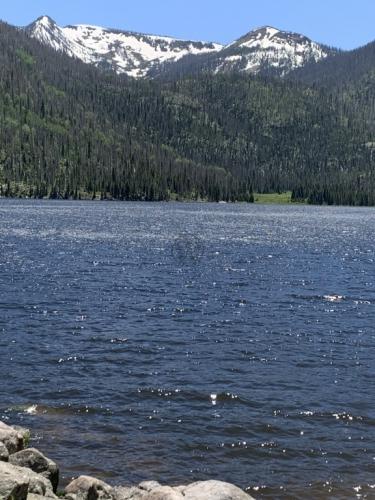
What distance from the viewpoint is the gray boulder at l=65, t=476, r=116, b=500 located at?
17328 mm

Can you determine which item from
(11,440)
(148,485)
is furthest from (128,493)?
(11,440)

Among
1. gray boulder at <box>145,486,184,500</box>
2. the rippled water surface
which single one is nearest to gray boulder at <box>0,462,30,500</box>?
gray boulder at <box>145,486,184,500</box>

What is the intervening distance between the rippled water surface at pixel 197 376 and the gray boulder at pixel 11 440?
1906 mm

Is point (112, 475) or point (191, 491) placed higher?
point (191, 491)

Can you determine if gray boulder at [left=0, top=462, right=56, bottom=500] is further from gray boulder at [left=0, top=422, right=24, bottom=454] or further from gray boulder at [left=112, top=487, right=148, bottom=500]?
gray boulder at [left=0, top=422, right=24, bottom=454]

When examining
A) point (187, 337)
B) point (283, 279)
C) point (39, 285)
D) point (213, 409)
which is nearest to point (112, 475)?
point (213, 409)

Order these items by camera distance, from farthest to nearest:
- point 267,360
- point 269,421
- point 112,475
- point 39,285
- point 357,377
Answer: point 39,285
point 267,360
point 357,377
point 269,421
point 112,475

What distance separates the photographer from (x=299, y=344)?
3766 cm

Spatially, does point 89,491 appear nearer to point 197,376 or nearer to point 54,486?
point 54,486

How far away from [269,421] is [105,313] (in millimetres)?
23011

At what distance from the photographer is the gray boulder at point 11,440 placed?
19.1m

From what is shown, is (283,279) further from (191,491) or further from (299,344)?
(191,491)

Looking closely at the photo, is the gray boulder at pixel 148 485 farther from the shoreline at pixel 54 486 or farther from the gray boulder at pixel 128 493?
the gray boulder at pixel 128 493

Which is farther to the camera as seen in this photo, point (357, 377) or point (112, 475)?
point (357, 377)
